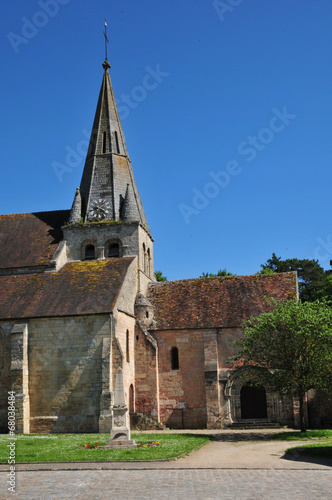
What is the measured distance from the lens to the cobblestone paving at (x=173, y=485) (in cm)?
1138

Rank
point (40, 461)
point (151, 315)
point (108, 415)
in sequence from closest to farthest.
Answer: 1. point (40, 461)
2. point (108, 415)
3. point (151, 315)

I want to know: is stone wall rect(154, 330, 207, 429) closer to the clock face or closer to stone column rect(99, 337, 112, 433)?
stone column rect(99, 337, 112, 433)

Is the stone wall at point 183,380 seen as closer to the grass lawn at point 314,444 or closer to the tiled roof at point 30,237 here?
the grass lawn at point 314,444

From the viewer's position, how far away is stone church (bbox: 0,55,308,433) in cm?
2988

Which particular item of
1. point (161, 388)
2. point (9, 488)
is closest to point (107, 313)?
point (161, 388)

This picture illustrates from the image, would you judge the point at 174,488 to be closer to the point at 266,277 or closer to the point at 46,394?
the point at 46,394

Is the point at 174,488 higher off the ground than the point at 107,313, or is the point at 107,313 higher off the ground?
the point at 107,313

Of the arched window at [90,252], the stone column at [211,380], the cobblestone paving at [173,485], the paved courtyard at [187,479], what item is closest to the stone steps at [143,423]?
the stone column at [211,380]

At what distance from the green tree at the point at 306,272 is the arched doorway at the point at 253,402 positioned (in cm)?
2839

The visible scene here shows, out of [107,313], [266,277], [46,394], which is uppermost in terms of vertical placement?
[266,277]

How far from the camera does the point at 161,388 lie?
33.3m

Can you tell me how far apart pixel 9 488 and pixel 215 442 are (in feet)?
41.8

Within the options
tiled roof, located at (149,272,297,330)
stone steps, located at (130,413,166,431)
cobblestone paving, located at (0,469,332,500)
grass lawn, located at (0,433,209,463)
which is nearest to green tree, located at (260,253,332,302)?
tiled roof, located at (149,272,297,330)

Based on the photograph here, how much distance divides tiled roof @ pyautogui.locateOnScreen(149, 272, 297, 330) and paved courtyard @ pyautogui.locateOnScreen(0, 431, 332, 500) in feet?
49.3
